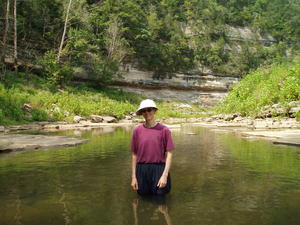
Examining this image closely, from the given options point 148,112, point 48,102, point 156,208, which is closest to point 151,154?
point 148,112

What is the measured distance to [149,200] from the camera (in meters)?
4.10

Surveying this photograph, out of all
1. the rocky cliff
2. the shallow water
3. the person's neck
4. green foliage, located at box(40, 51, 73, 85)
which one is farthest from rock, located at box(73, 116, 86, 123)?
the rocky cliff

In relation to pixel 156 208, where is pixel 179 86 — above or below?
above

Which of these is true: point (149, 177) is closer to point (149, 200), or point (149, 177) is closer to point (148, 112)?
point (149, 200)

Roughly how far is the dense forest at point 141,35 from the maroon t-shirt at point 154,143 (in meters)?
24.9

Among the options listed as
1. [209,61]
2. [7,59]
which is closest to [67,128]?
[7,59]

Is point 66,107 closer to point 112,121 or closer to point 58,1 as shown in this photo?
point 112,121

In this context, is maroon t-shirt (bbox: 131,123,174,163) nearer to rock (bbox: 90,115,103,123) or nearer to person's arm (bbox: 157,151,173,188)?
person's arm (bbox: 157,151,173,188)

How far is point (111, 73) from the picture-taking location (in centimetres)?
3681

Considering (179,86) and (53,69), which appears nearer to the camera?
(53,69)

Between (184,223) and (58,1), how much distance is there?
36.2 meters

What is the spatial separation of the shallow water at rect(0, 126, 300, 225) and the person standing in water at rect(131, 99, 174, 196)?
0.24 meters

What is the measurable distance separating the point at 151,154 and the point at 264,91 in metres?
19.4

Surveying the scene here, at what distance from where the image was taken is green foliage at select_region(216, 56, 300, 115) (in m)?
18.6
